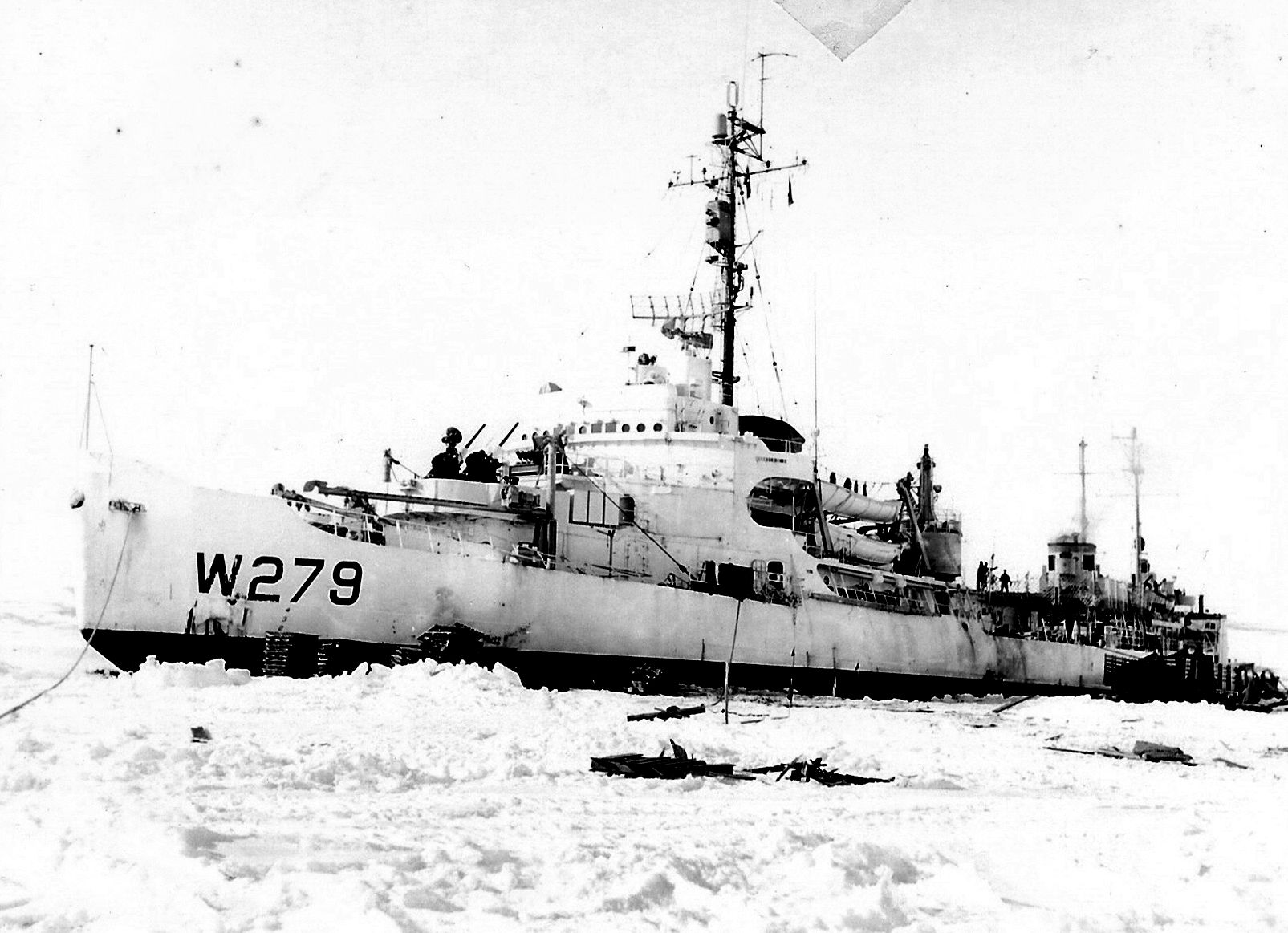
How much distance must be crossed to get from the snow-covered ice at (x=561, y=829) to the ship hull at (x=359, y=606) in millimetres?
3886

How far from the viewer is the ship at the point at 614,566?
15.6 m

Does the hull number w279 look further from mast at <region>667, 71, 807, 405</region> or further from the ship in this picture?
mast at <region>667, 71, 807, 405</region>

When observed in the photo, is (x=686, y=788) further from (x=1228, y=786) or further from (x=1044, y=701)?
(x=1044, y=701)

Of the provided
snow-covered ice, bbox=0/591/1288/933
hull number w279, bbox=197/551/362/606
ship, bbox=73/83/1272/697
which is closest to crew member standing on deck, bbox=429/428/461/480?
ship, bbox=73/83/1272/697

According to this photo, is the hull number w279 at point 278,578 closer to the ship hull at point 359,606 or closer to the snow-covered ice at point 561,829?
the ship hull at point 359,606

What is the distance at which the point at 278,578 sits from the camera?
52.5ft

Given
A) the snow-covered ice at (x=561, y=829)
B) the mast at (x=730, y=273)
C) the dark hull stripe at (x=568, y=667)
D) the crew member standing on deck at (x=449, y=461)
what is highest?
the mast at (x=730, y=273)

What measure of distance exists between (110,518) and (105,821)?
1148 cm

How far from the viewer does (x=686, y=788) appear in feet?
25.1

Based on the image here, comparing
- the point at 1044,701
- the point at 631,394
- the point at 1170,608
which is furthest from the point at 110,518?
the point at 1170,608

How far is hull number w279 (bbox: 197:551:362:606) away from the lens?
1568 centimetres

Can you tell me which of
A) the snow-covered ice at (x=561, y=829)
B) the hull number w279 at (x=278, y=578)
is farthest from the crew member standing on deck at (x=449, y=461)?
the snow-covered ice at (x=561, y=829)

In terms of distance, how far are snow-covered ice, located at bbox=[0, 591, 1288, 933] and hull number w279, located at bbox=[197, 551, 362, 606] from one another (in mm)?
4039

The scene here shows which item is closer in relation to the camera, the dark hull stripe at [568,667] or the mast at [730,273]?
the dark hull stripe at [568,667]
